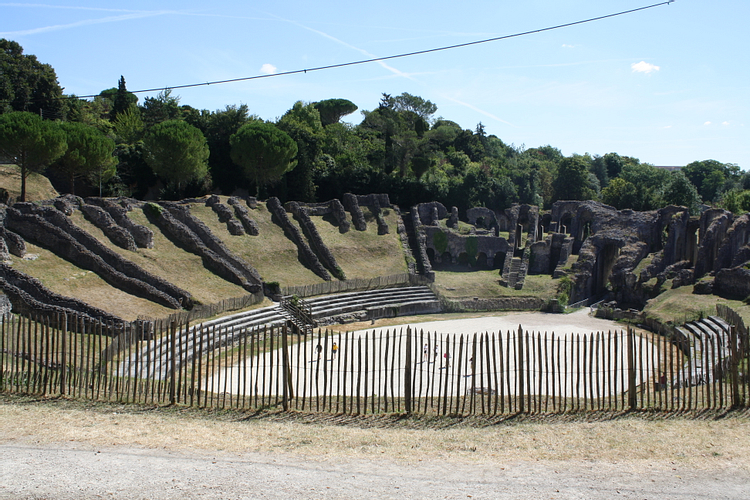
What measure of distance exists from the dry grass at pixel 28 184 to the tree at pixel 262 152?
14.8 m

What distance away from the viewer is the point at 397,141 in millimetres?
59969

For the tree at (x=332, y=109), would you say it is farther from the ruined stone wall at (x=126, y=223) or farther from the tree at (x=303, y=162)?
the ruined stone wall at (x=126, y=223)

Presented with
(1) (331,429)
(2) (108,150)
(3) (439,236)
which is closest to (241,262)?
(2) (108,150)

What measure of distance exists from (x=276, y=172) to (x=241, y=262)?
1599 cm

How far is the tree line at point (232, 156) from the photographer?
131 feet

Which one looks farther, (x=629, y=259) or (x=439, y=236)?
(x=439, y=236)

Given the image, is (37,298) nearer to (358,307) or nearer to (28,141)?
(28,141)

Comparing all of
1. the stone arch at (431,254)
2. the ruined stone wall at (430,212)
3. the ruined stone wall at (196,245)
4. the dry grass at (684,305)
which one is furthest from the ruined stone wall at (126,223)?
the dry grass at (684,305)

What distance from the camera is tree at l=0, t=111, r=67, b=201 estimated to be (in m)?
34.6

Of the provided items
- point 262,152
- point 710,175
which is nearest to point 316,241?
point 262,152

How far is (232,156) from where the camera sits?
49.3 m

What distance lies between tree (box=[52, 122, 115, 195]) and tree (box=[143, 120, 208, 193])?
155 inches

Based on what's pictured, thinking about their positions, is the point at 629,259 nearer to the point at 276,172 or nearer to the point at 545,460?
the point at 276,172

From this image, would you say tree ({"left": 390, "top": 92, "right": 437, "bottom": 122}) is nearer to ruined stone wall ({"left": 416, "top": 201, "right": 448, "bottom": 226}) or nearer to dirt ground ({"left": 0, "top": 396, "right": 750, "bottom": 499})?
ruined stone wall ({"left": 416, "top": 201, "right": 448, "bottom": 226})
